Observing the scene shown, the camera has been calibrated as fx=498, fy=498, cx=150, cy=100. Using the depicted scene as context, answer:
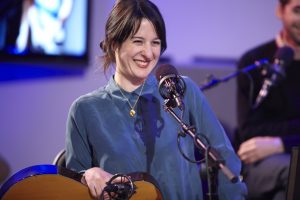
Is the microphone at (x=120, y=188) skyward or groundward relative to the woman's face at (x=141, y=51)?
groundward

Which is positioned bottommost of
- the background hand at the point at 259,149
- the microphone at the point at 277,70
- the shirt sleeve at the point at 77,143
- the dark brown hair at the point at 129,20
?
the background hand at the point at 259,149

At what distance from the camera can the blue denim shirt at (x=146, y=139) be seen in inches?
65.3

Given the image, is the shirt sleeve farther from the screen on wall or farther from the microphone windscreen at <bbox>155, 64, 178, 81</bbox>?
the screen on wall

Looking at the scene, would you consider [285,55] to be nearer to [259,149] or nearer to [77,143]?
[259,149]

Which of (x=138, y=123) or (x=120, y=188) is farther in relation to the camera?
(x=138, y=123)

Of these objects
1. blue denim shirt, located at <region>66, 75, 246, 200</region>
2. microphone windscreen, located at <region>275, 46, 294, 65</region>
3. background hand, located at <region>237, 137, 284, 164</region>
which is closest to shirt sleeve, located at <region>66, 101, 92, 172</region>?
blue denim shirt, located at <region>66, 75, 246, 200</region>

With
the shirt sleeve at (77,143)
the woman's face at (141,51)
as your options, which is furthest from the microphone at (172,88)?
the shirt sleeve at (77,143)

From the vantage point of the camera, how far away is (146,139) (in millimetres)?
1676

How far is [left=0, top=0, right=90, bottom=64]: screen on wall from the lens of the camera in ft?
8.93

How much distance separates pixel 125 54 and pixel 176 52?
152 centimetres

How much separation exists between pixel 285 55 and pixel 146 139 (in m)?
1.39

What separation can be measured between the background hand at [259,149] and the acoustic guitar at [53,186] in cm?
112

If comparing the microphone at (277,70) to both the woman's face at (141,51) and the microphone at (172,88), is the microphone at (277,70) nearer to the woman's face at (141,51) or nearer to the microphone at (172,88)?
the woman's face at (141,51)

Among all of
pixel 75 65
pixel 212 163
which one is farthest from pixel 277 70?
pixel 212 163
